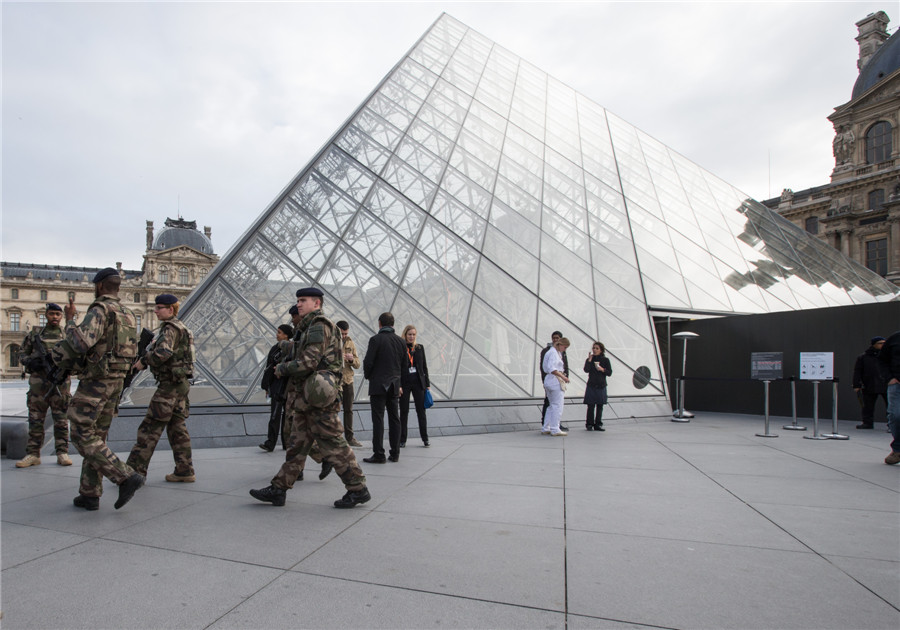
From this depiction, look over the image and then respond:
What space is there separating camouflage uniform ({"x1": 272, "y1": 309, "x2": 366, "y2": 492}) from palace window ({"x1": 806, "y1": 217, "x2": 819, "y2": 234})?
185ft

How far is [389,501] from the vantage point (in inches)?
163

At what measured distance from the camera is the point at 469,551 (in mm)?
3021

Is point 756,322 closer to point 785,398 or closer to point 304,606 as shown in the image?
point 785,398

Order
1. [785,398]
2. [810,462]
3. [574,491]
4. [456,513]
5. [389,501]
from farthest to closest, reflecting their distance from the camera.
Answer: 1. [785,398]
2. [810,462]
3. [574,491]
4. [389,501]
5. [456,513]

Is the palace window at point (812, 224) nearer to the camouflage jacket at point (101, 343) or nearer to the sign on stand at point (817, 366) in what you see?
the sign on stand at point (817, 366)

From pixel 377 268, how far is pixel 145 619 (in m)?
7.35

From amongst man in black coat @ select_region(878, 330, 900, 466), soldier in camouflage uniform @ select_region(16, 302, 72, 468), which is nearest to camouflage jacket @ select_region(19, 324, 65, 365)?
soldier in camouflage uniform @ select_region(16, 302, 72, 468)

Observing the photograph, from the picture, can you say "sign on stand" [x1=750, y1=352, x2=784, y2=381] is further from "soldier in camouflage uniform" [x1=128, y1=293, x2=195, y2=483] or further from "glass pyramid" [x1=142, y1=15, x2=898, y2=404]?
"soldier in camouflage uniform" [x1=128, y1=293, x2=195, y2=483]

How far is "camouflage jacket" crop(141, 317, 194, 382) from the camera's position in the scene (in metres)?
4.57

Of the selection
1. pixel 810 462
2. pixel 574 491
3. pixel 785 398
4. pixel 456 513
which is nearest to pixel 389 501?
pixel 456 513

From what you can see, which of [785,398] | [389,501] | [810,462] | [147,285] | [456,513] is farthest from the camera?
[147,285]

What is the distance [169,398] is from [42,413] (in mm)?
2180

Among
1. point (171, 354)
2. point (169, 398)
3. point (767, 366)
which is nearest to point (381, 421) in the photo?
point (169, 398)

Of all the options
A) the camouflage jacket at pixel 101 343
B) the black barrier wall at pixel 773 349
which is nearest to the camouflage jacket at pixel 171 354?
the camouflage jacket at pixel 101 343
